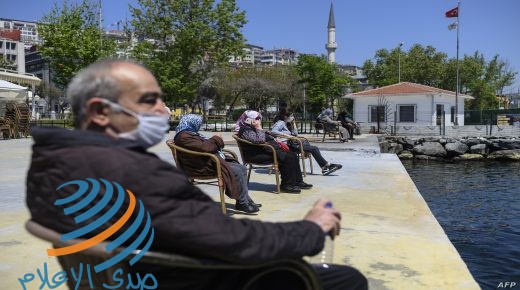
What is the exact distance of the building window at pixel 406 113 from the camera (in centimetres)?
3444

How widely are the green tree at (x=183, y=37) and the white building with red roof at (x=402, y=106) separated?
9.64 m

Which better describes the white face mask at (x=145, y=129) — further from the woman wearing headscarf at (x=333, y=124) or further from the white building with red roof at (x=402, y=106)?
the white building with red roof at (x=402, y=106)

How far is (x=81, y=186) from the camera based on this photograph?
5.28 feet

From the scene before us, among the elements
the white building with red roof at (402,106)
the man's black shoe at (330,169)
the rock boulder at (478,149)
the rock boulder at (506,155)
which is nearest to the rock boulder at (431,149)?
the rock boulder at (478,149)

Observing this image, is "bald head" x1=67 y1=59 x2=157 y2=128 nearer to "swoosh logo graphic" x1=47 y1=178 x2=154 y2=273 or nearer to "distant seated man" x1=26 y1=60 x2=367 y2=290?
"distant seated man" x1=26 y1=60 x2=367 y2=290

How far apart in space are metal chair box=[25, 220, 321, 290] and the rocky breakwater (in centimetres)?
2185

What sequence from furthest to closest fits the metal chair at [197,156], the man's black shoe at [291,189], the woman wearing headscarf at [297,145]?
the woman wearing headscarf at [297,145] → the man's black shoe at [291,189] → the metal chair at [197,156]

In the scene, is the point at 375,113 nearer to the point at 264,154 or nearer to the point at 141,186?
the point at 264,154

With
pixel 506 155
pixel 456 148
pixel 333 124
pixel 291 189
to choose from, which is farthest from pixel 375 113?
pixel 291 189

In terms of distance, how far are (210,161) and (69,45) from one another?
2478cm

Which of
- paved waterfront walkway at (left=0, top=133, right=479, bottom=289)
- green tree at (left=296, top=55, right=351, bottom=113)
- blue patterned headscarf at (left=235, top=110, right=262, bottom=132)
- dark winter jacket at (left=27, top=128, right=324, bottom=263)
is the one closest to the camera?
dark winter jacket at (left=27, top=128, right=324, bottom=263)

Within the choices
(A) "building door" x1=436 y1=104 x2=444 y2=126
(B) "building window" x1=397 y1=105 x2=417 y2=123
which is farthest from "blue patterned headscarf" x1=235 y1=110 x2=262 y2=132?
(A) "building door" x1=436 y1=104 x2=444 y2=126

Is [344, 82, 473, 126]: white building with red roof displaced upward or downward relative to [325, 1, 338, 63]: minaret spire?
downward

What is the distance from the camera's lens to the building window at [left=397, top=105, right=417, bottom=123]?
34.4m
